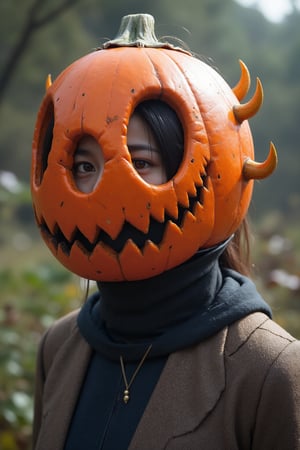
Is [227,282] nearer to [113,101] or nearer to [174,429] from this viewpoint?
[174,429]

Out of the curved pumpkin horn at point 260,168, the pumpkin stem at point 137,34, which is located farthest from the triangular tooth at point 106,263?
the pumpkin stem at point 137,34

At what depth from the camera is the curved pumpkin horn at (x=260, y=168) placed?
7.15 ft

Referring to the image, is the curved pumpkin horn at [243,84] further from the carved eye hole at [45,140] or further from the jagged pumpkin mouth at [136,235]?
the carved eye hole at [45,140]

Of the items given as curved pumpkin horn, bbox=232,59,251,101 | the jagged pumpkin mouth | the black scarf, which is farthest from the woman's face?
curved pumpkin horn, bbox=232,59,251,101

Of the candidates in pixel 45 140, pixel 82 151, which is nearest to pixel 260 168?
pixel 82 151

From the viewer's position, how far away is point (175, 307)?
2.13 metres

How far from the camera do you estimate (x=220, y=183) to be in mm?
2109

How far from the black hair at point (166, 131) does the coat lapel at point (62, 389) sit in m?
0.71

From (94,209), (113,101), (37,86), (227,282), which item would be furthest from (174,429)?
(37,86)

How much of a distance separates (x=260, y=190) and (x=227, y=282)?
38.6ft

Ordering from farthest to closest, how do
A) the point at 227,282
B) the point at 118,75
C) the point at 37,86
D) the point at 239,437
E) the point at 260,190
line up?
the point at 260,190
the point at 37,86
the point at 227,282
the point at 118,75
the point at 239,437

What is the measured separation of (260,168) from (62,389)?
3.15 ft

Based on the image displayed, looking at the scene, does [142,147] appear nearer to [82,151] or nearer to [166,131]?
[166,131]

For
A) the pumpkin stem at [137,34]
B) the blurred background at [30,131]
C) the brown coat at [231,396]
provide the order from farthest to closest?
the blurred background at [30,131]
the pumpkin stem at [137,34]
the brown coat at [231,396]
